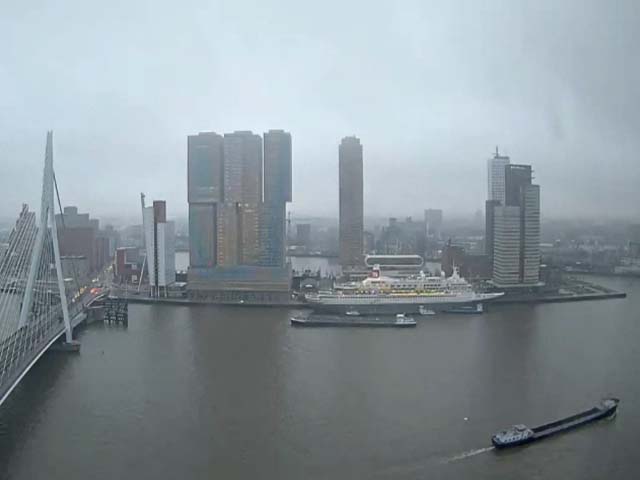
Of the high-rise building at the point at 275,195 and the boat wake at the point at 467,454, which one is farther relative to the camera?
the high-rise building at the point at 275,195

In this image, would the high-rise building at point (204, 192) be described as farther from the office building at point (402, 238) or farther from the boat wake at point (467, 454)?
the boat wake at point (467, 454)

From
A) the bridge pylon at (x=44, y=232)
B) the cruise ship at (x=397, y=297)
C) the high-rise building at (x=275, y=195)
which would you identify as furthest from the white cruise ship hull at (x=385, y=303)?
the bridge pylon at (x=44, y=232)

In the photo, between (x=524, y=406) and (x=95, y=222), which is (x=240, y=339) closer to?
(x=524, y=406)

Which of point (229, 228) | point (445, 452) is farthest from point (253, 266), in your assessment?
point (445, 452)

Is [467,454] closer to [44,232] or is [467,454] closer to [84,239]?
[44,232]

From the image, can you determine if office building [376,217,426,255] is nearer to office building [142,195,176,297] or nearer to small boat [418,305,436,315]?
office building [142,195,176,297]

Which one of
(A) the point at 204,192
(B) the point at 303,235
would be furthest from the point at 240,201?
(B) the point at 303,235
